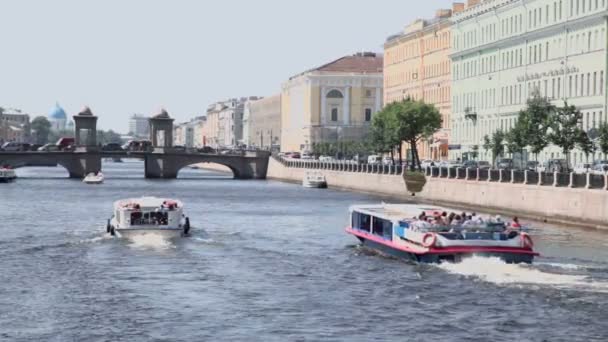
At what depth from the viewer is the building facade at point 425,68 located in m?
132

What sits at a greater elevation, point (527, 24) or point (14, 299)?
point (527, 24)

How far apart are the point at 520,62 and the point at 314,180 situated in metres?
23.0

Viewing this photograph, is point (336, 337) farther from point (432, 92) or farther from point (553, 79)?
point (432, 92)

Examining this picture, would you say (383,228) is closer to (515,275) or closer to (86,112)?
(515,275)

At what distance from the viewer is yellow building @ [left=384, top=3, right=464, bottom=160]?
131875mm

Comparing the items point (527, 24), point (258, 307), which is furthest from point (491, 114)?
point (258, 307)

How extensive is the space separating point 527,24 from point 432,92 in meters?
33.1

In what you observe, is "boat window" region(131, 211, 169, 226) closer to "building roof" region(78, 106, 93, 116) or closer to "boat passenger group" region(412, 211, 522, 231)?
"boat passenger group" region(412, 211, 522, 231)

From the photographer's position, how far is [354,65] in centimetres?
19125

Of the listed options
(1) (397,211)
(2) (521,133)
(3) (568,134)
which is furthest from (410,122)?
(1) (397,211)

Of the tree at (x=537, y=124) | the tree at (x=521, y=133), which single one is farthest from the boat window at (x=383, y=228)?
the tree at (x=521, y=133)

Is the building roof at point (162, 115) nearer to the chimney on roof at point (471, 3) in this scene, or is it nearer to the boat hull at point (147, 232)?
the chimney on roof at point (471, 3)

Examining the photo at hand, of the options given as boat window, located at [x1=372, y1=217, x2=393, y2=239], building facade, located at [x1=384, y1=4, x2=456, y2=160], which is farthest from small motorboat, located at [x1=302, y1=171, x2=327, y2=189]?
boat window, located at [x1=372, y1=217, x2=393, y2=239]

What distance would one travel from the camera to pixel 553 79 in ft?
326
